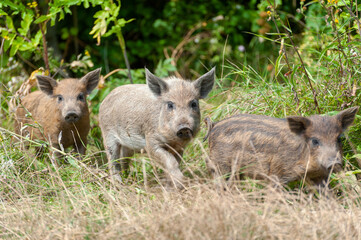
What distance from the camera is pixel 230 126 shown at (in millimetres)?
5582

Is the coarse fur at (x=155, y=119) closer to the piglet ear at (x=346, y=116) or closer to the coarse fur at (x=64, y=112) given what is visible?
the coarse fur at (x=64, y=112)

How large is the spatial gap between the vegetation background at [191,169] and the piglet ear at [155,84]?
0.68m

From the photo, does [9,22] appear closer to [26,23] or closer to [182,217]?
[26,23]

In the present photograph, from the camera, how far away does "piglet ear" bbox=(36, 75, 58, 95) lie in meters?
7.16

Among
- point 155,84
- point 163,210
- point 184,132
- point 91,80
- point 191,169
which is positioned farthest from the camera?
point 91,80

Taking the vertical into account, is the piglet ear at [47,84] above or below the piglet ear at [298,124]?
below

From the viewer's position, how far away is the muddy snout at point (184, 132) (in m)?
5.84

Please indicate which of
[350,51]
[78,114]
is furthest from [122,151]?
[350,51]

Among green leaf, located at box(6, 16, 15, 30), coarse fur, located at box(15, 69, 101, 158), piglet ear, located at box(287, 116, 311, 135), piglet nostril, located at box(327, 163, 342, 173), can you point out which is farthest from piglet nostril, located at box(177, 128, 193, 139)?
green leaf, located at box(6, 16, 15, 30)

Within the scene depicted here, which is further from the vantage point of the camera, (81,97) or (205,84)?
(81,97)

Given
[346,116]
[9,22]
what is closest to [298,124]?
[346,116]

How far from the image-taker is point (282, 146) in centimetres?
529

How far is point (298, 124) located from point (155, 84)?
73.3 inches

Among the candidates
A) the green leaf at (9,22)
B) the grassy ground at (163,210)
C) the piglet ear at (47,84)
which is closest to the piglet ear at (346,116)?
the grassy ground at (163,210)
